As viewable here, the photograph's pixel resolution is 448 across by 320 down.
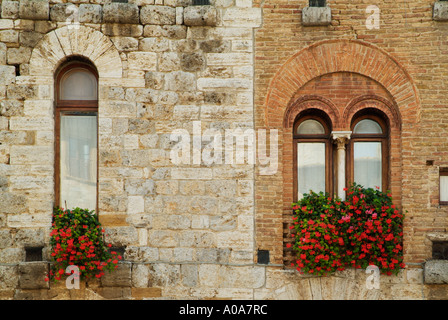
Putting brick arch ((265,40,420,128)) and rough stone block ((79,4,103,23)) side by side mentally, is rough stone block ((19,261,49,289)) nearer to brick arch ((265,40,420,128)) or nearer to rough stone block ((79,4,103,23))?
rough stone block ((79,4,103,23))

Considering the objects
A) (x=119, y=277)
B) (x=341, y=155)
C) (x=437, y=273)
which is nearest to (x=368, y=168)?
(x=341, y=155)

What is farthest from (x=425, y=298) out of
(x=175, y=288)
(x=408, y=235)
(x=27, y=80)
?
(x=27, y=80)

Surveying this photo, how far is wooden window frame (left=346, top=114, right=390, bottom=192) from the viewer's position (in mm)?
8258

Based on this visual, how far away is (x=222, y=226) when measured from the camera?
7.96 m

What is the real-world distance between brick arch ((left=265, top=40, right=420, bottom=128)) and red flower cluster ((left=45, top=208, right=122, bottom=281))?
117 inches

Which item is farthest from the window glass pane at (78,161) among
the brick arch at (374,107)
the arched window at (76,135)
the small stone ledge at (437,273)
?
the small stone ledge at (437,273)

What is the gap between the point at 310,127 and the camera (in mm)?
8430

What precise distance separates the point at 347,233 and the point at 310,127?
1740 millimetres

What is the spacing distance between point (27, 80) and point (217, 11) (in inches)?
117

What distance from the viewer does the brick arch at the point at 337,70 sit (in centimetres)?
807

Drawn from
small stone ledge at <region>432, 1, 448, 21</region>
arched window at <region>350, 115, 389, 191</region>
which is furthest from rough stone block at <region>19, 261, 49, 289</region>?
small stone ledge at <region>432, 1, 448, 21</region>

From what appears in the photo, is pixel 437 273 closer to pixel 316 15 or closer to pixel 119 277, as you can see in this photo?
pixel 316 15

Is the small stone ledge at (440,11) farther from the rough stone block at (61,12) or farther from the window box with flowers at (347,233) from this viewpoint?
the rough stone block at (61,12)

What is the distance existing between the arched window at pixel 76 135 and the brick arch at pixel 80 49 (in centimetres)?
26
